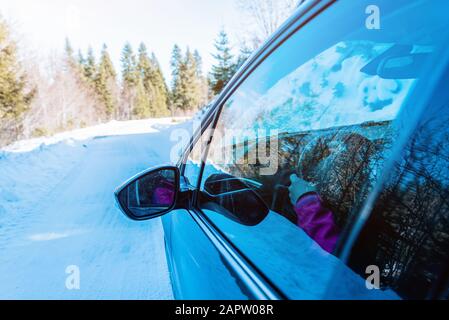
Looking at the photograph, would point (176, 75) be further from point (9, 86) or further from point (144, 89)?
point (9, 86)

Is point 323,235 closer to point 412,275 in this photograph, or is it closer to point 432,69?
point 412,275

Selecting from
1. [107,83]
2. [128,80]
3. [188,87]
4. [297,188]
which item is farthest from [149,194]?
[128,80]

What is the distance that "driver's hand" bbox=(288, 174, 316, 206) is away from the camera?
3.63 feet

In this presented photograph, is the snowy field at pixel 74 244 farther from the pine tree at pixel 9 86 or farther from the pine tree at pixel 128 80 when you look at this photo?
the pine tree at pixel 128 80

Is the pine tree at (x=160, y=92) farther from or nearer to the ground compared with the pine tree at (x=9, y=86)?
farther from the ground

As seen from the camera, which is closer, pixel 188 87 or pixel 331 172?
pixel 331 172

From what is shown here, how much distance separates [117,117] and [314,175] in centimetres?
6605

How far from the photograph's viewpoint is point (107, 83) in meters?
54.8

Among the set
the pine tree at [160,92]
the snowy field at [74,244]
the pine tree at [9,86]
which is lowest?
the snowy field at [74,244]

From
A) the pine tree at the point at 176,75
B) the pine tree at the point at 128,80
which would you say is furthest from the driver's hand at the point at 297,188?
the pine tree at the point at 128,80

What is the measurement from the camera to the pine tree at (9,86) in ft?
69.6

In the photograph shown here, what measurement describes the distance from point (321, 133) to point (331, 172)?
0.54 ft
